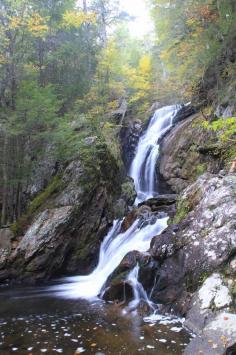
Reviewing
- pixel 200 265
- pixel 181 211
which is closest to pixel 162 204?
pixel 181 211

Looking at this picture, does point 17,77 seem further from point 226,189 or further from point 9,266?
point 226,189

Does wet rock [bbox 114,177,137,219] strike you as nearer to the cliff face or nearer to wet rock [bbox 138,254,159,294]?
the cliff face

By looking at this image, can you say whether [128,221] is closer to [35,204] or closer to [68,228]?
[68,228]

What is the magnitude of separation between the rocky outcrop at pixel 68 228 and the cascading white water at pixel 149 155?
7.78 feet

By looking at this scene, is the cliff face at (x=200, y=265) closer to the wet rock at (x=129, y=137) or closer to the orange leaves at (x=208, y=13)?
the orange leaves at (x=208, y=13)

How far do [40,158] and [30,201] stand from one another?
5.73ft

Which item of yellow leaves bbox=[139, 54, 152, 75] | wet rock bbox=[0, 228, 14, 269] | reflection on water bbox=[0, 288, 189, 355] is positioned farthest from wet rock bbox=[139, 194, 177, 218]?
yellow leaves bbox=[139, 54, 152, 75]

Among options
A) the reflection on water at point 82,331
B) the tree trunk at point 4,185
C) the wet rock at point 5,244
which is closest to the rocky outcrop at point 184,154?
the tree trunk at point 4,185

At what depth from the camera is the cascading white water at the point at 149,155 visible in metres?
15.5

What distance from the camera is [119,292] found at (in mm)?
8398

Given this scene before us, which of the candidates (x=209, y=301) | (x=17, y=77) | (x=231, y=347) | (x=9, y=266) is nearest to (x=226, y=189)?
(x=209, y=301)

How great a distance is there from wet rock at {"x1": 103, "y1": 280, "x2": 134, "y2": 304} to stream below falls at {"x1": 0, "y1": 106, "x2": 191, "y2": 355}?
125 millimetres

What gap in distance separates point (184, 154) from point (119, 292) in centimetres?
775

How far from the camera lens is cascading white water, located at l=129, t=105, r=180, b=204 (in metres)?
15.5
